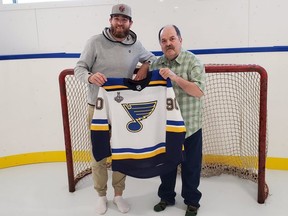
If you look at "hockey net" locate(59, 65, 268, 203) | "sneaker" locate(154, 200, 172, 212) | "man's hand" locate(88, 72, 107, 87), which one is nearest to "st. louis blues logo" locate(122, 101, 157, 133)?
"man's hand" locate(88, 72, 107, 87)

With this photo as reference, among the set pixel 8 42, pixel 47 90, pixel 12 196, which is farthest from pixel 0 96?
pixel 12 196

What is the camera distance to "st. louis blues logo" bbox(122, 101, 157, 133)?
1970 mm

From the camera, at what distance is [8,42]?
144 inches

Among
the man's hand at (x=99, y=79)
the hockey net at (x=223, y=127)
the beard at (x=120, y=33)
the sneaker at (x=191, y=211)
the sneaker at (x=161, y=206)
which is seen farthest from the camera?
the hockey net at (x=223, y=127)

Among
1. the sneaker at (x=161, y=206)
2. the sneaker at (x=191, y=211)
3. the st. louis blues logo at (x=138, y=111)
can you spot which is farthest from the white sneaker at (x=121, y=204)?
the st. louis blues logo at (x=138, y=111)

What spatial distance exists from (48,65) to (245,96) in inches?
80.9

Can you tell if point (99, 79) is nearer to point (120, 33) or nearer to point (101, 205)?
point (120, 33)

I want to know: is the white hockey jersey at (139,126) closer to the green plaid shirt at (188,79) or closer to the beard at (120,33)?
the green plaid shirt at (188,79)

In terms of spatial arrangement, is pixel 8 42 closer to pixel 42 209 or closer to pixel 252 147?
pixel 42 209

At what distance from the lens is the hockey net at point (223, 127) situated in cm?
283

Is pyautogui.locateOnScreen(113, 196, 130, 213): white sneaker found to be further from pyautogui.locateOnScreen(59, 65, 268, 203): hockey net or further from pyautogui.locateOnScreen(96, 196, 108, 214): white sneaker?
pyautogui.locateOnScreen(59, 65, 268, 203): hockey net

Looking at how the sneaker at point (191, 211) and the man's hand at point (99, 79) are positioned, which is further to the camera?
the sneaker at point (191, 211)

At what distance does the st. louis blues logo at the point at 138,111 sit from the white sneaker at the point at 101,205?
78 centimetres

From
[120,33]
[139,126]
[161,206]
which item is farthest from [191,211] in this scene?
[120,33]
